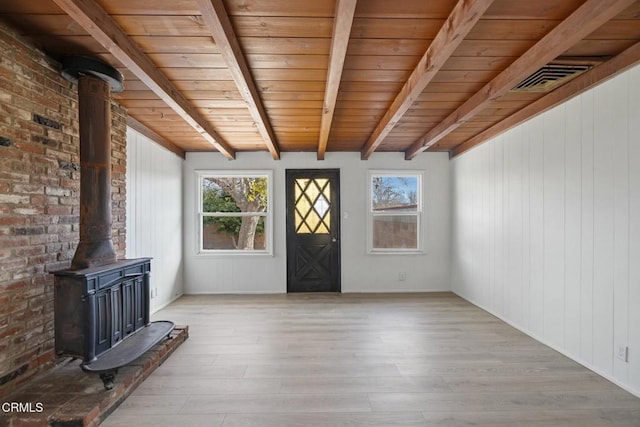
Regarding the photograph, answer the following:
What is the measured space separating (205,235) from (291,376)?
3405mm

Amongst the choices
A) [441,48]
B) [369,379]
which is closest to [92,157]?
[441,48]

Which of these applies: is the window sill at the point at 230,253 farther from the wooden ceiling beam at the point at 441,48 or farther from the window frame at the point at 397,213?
the wooden ceiling beam at the point at 441,48

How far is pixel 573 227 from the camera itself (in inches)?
112

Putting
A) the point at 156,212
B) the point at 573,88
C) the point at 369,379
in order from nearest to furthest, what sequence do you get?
the point at 369,379
the point at 573,88
the point at 156,212

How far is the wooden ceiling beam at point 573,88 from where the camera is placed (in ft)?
7.40

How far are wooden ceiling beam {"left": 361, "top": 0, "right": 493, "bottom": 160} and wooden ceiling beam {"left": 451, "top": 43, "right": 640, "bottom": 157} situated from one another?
1267 mm

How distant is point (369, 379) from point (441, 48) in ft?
7.79

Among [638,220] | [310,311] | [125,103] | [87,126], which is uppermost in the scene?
[125,103]

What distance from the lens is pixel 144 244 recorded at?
3.98m

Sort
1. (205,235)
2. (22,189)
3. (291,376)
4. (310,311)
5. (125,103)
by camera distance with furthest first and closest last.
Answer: (205,235) → (310,311) → (125,103) → (291,376) → (22,189)

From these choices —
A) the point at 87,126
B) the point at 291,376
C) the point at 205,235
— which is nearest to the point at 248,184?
the point at 205,235

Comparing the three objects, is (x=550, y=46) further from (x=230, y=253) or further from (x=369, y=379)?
Answer: (x=230, y=253)

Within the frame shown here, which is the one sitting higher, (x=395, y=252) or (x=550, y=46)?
(x=550, y=46)

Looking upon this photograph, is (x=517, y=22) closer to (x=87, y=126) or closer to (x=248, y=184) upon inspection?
(x=87, y=126)
